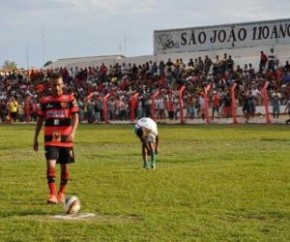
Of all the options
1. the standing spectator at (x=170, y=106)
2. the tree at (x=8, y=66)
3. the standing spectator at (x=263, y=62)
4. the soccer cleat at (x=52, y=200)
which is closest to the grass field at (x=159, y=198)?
the soccer cleat at (x=52, y=200)

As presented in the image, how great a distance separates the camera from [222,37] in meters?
52.6

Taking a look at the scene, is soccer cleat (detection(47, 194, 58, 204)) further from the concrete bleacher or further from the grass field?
the concrete bleacher

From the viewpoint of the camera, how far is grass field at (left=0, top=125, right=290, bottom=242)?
8656 millimetres

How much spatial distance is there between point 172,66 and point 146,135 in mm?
35381

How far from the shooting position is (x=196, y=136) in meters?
28.9

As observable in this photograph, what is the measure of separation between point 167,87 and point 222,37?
816cm

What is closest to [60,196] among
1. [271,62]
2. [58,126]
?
[58,126]

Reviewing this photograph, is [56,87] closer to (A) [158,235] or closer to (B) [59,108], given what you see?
(B) [59,108]

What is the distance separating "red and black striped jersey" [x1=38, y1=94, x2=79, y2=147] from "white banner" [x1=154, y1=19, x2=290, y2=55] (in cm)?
3943

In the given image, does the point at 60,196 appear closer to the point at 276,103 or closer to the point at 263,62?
the point at 276,103

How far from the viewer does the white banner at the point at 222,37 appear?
50188mm

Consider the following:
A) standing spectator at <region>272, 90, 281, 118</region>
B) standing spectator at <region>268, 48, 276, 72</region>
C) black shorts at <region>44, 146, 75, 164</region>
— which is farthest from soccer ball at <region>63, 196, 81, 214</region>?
standing spectator at <region>268, 48, 276, 72</region>

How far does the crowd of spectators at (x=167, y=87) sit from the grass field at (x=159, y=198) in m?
20.5

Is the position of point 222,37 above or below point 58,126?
above
